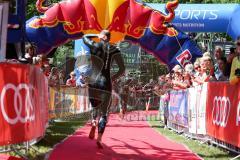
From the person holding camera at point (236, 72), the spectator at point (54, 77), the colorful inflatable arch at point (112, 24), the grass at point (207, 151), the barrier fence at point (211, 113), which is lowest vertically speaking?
the grass at point (207, 151)

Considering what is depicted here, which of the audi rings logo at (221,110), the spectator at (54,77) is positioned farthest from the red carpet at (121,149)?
the spectator at (54,77)

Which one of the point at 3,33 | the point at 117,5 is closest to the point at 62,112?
the point at 117,5

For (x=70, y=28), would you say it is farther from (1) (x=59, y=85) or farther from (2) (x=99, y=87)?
(2) (x=99, y=87)

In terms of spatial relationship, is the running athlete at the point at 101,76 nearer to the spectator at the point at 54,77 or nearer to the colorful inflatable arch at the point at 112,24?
the spectator at the point at 54,77

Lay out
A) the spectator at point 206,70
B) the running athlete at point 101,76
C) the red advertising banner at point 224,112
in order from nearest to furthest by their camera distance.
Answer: the red advertising banner at point 224,112 → the running athlete at point 101,76 → the spectator at point 206,70

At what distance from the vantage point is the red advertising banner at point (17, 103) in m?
5.62

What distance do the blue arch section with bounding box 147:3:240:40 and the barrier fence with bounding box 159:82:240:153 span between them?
16.7ft

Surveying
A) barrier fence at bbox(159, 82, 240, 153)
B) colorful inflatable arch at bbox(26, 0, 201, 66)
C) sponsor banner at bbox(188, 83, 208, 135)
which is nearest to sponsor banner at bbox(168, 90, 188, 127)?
barrier fence at bbox(159, 82, 240, 153)

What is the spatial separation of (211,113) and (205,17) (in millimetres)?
9311

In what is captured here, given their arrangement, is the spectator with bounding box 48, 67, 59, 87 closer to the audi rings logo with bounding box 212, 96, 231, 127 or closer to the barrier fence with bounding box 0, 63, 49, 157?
the audi rings logo with bounding box 212, 96, 231, 127

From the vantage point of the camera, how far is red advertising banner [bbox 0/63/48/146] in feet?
18.4

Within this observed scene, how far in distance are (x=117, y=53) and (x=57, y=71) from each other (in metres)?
4.31

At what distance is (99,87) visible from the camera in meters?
9.04

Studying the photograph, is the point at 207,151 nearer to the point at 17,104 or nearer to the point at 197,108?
the point at 197,108
